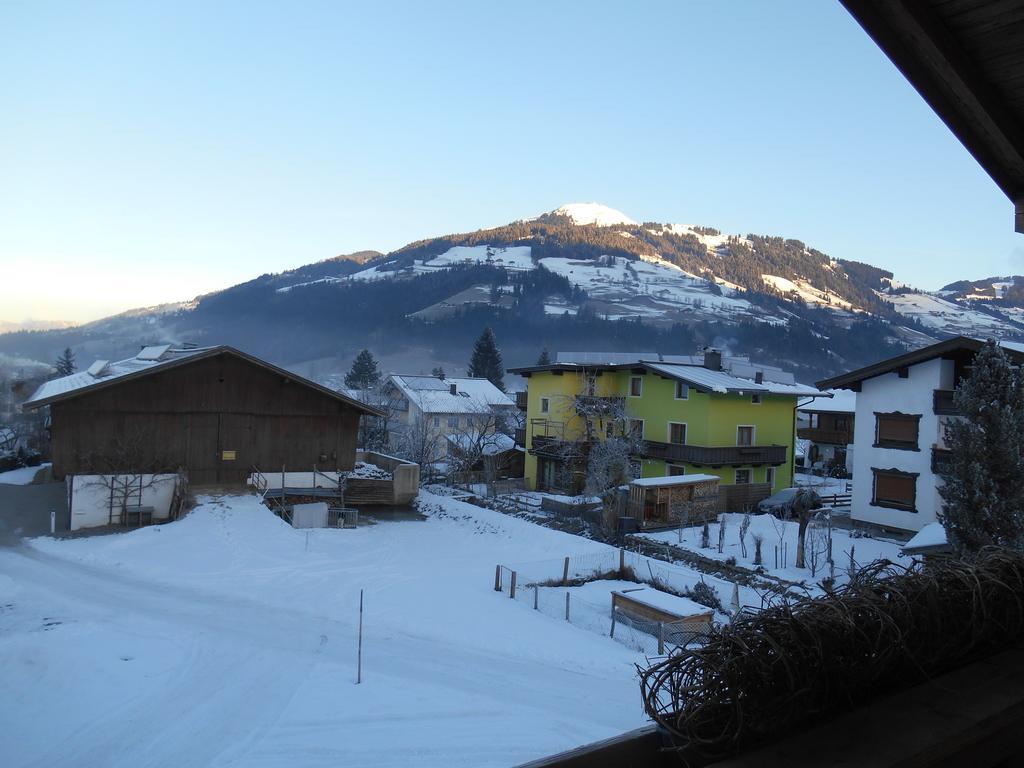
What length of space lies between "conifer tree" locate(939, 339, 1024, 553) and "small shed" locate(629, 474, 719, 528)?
39.9ft

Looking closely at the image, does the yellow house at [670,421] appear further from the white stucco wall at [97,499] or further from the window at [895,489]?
the white stucco wall at [97,499]

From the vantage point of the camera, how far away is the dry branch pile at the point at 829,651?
7.05 ft

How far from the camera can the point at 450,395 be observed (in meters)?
61.0

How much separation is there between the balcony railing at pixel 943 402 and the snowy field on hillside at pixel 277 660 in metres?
17.5

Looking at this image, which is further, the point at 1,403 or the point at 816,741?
the point at 1,403

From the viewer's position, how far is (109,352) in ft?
501

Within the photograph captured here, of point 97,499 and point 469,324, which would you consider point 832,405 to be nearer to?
point 97,499

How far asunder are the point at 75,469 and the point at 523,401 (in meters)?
29.3

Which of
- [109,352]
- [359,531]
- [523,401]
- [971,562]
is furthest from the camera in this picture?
[109,352]

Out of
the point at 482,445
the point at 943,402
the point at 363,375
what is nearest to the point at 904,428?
the point at 943,402

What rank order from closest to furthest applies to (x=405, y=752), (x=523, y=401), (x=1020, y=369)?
(x=405, y=752), (x=1020, y=369), (x=523, y=401)

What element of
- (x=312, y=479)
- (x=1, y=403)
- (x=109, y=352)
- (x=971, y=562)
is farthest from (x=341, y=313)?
(x=971, y=562)

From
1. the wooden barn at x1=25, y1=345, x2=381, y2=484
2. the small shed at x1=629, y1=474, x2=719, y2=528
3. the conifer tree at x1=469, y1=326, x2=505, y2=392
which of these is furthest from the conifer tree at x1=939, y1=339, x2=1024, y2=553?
the conifer tree at x1=469, y1=326, x2=505, y2=392

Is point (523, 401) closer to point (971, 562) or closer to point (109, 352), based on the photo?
point (971, 562)
